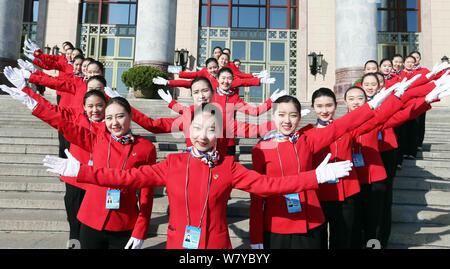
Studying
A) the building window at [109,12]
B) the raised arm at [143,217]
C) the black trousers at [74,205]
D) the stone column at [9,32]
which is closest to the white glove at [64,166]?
the raised arm at [143,217]

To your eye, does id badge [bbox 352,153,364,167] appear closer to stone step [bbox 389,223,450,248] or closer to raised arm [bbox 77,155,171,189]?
stone step [bbox 389,223,450,248]

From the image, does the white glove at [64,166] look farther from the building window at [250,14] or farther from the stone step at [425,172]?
the building window at [250,14]

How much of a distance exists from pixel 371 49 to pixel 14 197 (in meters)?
12.1

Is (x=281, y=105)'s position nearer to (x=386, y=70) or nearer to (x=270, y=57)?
(x=386, y=70)

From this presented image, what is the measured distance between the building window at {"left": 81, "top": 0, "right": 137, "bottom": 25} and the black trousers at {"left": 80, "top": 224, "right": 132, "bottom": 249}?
54.2 feet

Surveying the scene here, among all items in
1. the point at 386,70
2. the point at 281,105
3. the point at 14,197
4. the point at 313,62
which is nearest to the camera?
the point at 281,105

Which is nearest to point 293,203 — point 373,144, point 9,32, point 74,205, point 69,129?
point 373,144

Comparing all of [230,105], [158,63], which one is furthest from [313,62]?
[230,105]

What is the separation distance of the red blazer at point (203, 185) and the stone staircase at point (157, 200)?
1529 millimetres

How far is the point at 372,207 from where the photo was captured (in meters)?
3.18

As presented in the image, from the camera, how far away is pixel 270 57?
54.1 ft

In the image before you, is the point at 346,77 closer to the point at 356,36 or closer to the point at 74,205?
the point at 356,36

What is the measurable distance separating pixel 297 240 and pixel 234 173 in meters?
0.72

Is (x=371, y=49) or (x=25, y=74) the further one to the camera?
(x=371, y=49)
